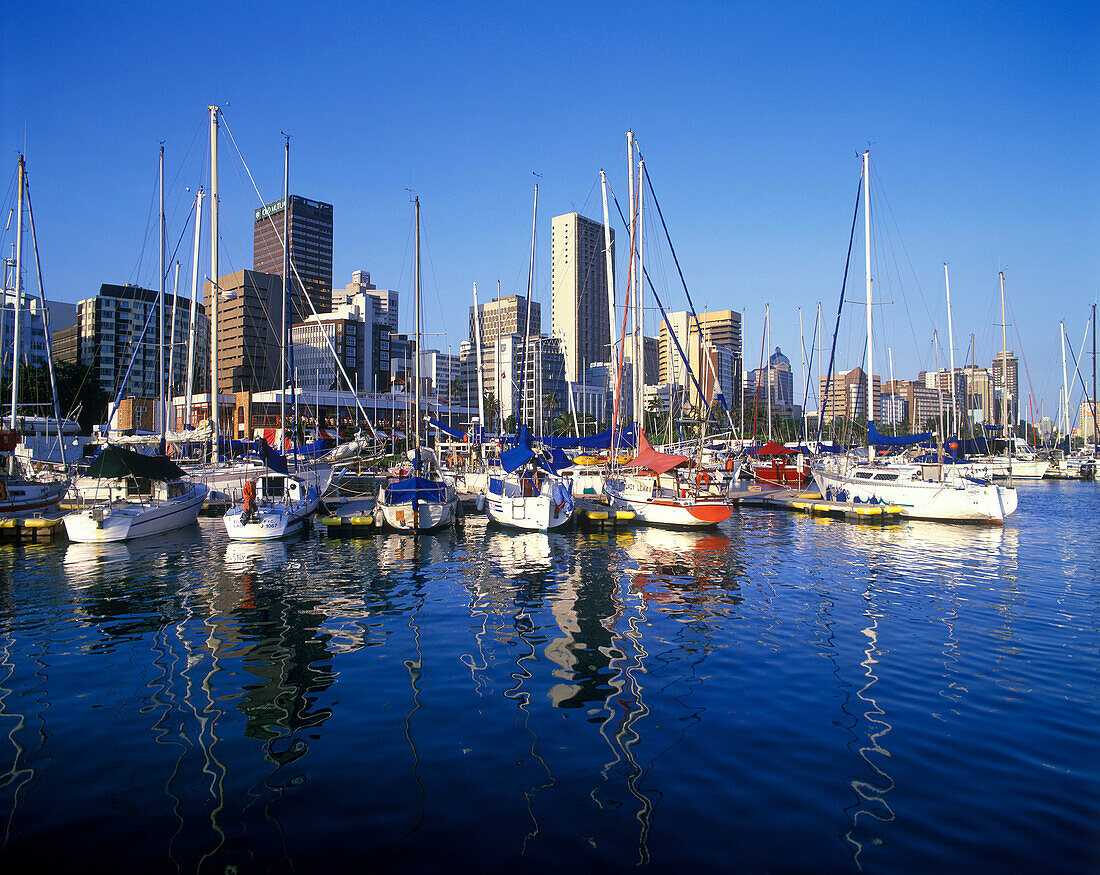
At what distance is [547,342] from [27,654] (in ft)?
610

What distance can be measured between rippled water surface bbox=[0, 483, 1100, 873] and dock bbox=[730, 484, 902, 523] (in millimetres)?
16480

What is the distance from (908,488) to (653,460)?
1487 cm

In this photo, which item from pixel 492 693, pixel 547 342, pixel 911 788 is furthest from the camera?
pixel 547 342

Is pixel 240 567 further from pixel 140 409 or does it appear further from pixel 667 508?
pixel 140 409

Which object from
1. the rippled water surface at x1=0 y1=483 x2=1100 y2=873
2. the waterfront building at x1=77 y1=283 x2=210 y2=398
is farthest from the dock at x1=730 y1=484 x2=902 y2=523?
the waterfront building at x1=77 y1=283 x2=210 y2=398

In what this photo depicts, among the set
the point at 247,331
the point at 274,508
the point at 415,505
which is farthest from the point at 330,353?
the point at 415,505

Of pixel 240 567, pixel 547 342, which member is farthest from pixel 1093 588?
pixel 547 342

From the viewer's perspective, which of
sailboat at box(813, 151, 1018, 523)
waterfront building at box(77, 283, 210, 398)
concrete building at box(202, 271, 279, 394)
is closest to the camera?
sailboat at box(813, 151, 1018, 523)

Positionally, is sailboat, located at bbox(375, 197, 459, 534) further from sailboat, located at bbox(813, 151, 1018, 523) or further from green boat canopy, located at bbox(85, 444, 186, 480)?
sailboat, located at bbox(813, 151, 1018, 523)

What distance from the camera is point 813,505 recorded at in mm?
39969

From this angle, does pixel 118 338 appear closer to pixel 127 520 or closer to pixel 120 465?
pixel 120 465

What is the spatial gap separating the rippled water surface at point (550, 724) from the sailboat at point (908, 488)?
15603 mm

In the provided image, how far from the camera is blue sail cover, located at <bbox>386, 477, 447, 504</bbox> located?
103 feet

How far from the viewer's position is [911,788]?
788 centimetres
